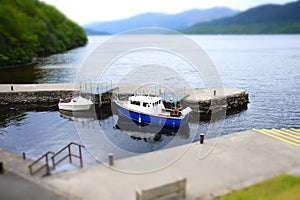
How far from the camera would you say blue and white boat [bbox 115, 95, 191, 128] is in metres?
35.0

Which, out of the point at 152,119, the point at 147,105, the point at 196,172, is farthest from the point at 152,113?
the point at 196,172

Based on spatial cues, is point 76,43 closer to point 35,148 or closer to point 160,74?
point 160,74

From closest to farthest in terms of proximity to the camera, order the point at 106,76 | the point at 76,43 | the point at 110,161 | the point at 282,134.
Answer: the point at 110,161 → the point at 282,134 → the point at 106,76 → the point at 76,43

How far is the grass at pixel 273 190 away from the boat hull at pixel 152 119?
59.1 ft

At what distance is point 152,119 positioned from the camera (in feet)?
118

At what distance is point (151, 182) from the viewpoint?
17656 millimetres

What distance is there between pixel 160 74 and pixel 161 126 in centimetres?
4175

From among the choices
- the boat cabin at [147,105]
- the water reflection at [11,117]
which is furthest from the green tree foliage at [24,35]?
the boat cabin at [147,105]

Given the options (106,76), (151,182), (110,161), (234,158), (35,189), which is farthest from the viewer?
(106,76)

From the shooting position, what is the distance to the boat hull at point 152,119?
114ft

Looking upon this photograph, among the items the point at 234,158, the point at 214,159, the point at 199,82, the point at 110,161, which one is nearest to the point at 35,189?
the point at 110,161

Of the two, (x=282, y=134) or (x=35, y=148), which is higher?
(x=282, y=134)

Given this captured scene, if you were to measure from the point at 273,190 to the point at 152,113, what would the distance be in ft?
69.9

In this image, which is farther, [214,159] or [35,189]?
[214,159]
